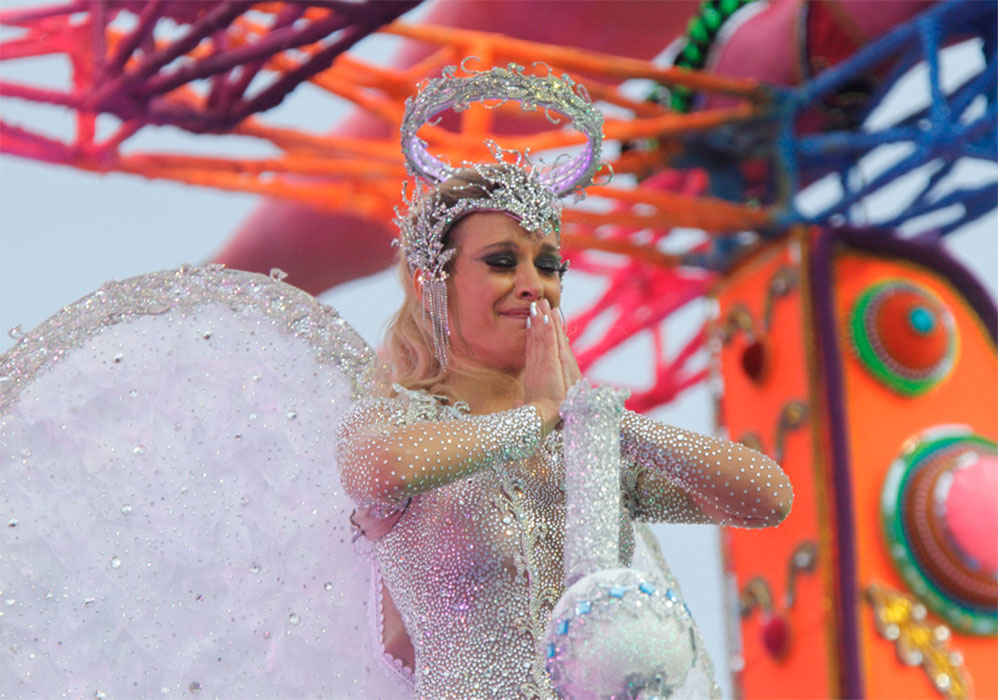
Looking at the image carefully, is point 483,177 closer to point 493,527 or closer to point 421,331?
point 421,331

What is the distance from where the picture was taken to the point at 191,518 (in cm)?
203

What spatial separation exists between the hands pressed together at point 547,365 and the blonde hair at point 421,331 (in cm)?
13

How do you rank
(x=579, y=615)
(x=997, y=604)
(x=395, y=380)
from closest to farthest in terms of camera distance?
(x=579, y=615) → (x=395, y=380) → (x=997, y=604)

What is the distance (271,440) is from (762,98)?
11.5 feet

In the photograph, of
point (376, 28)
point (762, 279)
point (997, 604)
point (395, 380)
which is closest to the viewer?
point (395, 380)

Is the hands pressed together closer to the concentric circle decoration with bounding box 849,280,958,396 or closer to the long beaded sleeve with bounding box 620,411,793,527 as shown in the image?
the long beaded sleeve with bounding box 620,411,793,527

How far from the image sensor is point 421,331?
195cm

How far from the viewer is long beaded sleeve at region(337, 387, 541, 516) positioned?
160cm

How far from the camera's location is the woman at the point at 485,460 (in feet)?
5.41

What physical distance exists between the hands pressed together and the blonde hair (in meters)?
0.13

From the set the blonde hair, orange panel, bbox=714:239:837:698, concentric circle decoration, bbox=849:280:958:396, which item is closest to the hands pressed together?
the blonde hair

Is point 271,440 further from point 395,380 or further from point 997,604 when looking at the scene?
point 997,604

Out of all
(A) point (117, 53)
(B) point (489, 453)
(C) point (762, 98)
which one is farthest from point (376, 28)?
(B) point (489, 453)

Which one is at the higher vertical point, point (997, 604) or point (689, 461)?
point (689, 461)
